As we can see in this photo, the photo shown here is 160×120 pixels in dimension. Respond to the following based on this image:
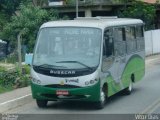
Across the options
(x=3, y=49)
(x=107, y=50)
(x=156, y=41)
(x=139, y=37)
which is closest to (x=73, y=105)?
(x=107, y=50)

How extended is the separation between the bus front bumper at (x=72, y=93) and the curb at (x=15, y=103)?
2.37ft

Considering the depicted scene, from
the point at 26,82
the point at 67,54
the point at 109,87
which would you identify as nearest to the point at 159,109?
the point at 109,87

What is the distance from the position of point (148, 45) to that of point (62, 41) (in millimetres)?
21999

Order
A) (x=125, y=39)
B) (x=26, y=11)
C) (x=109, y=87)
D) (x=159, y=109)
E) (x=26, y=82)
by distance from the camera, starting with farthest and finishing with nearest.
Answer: (x=26, y=11) < (x=26, y=82) < (x=125, y=39) < (x=109, y=87) < (x=159, y=109)

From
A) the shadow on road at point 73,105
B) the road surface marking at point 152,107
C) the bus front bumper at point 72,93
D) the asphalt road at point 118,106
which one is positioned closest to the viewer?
the road surface marking at point 152,107

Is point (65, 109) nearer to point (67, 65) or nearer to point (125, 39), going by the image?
point (67, 65)

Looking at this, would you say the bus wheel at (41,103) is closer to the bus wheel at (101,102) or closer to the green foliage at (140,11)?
the bus wheel at (101,102)

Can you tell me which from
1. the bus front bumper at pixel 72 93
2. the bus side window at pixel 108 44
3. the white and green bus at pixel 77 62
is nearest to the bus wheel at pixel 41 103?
the white and green bus at pixel 77 62

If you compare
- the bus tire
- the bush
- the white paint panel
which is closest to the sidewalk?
the bush

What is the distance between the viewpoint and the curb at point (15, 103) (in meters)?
14.2

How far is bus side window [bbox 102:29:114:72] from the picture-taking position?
48.4ft

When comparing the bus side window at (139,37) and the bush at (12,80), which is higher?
the bus side window at (139,37)

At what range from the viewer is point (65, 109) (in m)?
14.6

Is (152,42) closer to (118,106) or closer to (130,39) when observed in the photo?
(130,39)
